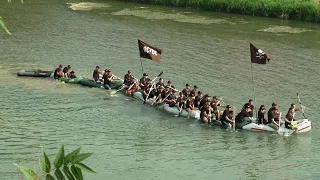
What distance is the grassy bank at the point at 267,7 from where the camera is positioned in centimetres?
4884

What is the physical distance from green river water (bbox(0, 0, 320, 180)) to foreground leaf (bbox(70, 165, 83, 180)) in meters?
0.67

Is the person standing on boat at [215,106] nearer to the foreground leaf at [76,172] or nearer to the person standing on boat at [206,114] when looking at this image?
the person standing on boat at [206,114]

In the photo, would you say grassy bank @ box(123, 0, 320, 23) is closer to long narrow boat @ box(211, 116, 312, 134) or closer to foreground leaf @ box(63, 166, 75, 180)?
long narrow boat @ box(211, 116, 312, 134)

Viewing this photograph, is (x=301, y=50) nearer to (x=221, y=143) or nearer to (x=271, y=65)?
(x=271, y=65)

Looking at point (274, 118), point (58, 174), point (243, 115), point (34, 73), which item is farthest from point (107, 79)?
point (58, 174)

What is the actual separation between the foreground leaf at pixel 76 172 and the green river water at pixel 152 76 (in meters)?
0.67

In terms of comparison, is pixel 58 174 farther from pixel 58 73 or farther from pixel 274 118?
pixel 58 73

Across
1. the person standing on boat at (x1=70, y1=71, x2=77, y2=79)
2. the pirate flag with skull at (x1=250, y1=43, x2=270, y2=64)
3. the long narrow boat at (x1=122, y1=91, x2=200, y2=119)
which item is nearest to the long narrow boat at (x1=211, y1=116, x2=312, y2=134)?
the long narrow boat at (x1=122, y1=91, x2=200, y2=119)

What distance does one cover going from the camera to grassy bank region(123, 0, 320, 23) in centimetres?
4884

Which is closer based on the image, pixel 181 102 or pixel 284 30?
pixel 181 102

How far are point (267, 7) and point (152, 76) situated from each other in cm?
2391

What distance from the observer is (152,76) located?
30.8 m

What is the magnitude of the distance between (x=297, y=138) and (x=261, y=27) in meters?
25.7

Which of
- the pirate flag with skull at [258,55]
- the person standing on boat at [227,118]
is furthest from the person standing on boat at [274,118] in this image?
the pirate flag with skull at [258,55]
